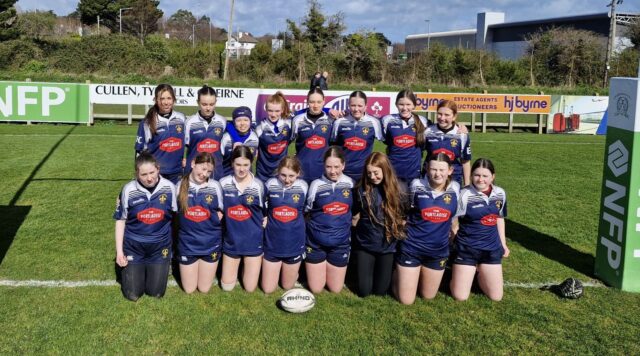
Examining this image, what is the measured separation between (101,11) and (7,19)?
564 inches

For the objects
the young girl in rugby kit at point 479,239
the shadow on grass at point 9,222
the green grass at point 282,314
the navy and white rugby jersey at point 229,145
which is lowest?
the green grass at point 282,314

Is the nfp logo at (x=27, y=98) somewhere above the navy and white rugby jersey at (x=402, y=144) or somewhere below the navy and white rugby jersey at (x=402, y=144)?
above

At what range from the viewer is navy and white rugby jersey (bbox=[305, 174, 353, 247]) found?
4922 millimetres

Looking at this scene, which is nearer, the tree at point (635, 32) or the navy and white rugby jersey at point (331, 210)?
the navy and white rugby jersey at point (331, 210)

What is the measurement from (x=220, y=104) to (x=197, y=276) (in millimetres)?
14387

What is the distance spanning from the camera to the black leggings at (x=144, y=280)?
15.5 feet

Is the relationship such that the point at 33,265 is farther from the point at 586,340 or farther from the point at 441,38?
the point at 441,38

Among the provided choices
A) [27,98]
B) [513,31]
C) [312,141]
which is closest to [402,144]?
[312,141]

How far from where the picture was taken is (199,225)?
4852mm

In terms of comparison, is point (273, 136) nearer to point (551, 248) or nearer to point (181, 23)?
point (551, 248)

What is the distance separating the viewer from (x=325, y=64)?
33469 millimetres

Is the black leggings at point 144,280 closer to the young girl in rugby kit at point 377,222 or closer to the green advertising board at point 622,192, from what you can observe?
the young girl in rugby kit at point 377,222

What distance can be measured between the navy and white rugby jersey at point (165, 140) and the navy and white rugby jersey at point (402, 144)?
2.13 metres

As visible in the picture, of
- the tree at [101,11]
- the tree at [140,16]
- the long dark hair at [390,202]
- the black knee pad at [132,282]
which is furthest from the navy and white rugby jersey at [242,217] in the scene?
the tree at [140,16]
